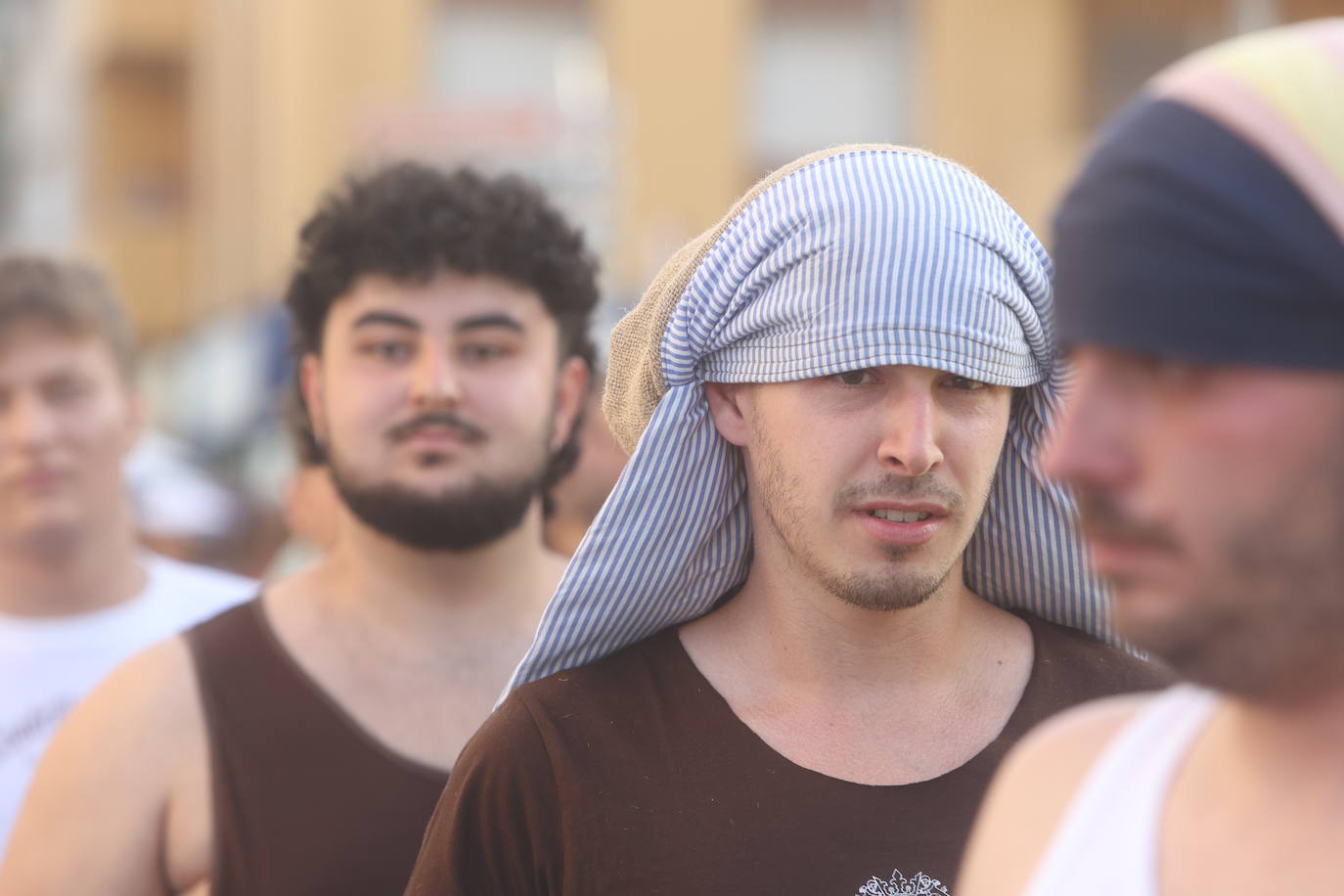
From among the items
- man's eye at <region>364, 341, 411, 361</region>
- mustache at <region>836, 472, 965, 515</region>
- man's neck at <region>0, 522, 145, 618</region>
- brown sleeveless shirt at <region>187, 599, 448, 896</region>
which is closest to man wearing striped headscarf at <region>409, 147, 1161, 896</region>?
mustache at <region>836, 472, 965, 515</region>

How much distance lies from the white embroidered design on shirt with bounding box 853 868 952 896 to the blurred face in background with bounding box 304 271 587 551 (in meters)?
1.43

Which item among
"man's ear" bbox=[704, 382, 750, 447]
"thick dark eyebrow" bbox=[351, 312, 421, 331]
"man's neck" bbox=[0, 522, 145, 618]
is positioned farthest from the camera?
"man's neck" bbox=[0, 522, 145, 618]

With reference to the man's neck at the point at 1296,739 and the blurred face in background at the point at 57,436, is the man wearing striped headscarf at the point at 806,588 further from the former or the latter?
the blurred face in background at the point at 57,436

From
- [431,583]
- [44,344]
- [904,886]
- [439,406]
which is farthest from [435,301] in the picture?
[904,886]

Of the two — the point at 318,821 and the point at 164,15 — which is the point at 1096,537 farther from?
the point at 164,15

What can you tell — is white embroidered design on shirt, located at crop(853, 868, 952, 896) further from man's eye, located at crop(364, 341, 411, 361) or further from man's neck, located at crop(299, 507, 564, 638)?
man's eye, located at crop(364, 341, 411, 361)

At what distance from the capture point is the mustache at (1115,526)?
1.51 m

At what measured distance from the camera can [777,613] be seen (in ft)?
8.79

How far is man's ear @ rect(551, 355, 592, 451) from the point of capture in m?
3.89

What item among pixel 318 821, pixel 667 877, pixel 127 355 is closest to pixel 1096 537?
pixel 667 877

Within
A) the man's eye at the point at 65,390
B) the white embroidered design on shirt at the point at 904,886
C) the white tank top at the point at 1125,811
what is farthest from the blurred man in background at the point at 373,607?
the white tank top at the point at 1125,811

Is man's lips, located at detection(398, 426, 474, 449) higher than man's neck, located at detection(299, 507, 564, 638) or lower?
higher

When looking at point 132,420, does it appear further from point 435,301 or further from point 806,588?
point 806,588

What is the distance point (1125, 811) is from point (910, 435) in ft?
3.21
